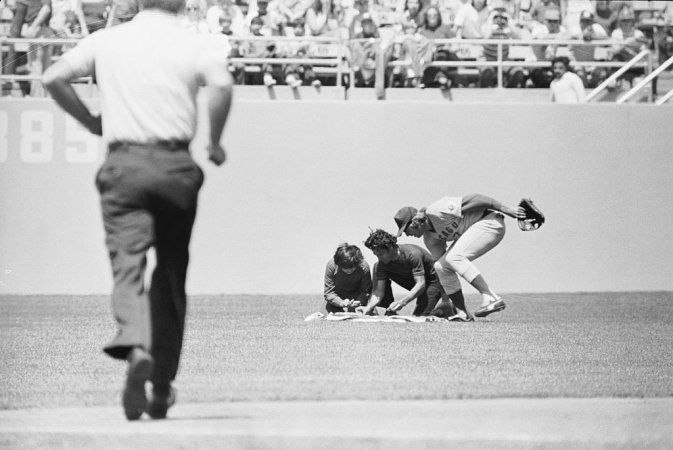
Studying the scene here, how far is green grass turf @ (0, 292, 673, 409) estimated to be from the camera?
24.5 feet

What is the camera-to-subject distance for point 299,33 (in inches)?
752

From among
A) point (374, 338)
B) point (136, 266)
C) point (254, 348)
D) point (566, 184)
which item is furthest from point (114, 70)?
point (566, 184)

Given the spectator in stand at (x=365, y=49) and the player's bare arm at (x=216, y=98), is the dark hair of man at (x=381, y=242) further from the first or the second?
the player's bare arm at (x=216, y=98)

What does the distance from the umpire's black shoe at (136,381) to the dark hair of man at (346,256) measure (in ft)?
28.8

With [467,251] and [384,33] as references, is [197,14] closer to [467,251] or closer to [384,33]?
[384,33]

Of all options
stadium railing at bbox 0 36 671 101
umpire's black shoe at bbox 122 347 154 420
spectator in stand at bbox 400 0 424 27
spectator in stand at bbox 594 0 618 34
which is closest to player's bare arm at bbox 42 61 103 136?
umpire's black shoe at bbox 122 347 154 420

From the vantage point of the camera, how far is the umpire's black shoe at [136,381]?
5090 mm

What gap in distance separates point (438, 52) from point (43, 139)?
6026 mm

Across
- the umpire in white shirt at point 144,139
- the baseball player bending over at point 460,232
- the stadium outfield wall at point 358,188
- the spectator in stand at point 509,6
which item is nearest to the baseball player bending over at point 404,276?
the baseball player bending over at point 460,232

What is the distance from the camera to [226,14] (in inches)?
749

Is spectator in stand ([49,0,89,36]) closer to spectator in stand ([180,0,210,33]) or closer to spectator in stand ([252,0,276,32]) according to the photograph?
spectator in stand ([180,0,210,33])

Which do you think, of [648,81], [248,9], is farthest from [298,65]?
[648,81]

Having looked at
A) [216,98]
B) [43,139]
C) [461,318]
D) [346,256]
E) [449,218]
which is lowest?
[461,318]

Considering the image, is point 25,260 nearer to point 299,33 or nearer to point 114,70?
point 299,33
